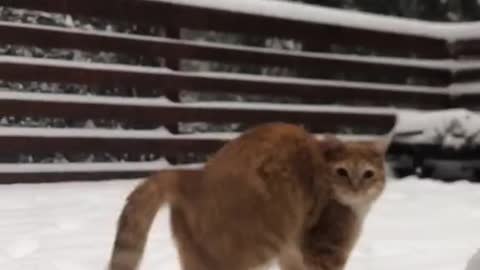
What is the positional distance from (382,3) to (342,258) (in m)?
9.58

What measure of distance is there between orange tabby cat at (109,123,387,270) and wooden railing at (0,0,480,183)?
A: 13.5ft

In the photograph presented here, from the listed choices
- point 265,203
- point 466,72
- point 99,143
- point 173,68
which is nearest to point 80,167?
point 99,143

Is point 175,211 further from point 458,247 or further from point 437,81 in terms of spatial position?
point 437,81

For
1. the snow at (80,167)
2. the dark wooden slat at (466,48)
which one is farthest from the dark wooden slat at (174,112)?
the dark wooden slat at (466,48)

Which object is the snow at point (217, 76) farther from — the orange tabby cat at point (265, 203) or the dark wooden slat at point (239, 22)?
the orange tabby cat at point (265, 203)

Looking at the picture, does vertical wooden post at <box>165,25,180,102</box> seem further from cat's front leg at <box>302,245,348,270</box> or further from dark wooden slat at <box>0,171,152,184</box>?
cat's front leg at <box>302,245,348,270</box>

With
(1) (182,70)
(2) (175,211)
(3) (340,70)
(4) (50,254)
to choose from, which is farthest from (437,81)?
(2) (175,211)

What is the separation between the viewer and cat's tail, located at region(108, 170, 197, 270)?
2.72 metres

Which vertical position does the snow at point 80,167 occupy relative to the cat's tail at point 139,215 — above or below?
below

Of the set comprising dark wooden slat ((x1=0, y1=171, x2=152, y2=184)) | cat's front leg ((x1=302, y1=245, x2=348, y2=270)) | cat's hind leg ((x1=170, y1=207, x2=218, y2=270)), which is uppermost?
cat's hind leg ((x1=170, y1=207, x2=218, y2=270))

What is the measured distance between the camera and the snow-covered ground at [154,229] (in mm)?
3992

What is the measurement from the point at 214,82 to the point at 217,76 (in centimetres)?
8

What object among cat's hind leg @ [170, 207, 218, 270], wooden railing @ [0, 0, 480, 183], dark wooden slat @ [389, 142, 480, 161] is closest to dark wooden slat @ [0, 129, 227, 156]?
wooden railing @ [0, 0, 480, 183]

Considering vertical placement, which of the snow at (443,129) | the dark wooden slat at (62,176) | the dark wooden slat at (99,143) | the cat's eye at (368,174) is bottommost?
the dark wooden slat at (62,176)
